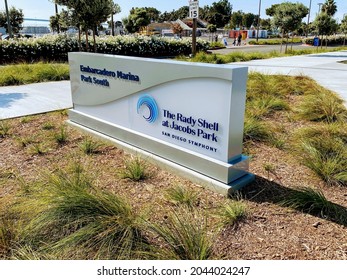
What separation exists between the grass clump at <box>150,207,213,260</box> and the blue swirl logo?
1.81 metres

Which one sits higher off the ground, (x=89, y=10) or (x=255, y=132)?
(x=89, y=10)

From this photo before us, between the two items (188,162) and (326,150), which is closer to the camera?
(188,162)

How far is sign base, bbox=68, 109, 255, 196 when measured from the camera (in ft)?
12.1

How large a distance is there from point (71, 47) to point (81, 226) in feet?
59.2

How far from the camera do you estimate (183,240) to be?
2598mm

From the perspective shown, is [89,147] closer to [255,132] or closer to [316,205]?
[255,132]

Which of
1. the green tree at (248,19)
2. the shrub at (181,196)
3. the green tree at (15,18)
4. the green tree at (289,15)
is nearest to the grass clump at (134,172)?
the shrub at (181,196)

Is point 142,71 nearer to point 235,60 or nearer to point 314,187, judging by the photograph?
point 314,187

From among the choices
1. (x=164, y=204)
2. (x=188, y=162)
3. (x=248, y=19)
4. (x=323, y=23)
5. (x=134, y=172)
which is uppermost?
(x=248, y=19)

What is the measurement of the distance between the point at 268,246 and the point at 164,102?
86.8 inches

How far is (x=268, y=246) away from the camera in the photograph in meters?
2.81

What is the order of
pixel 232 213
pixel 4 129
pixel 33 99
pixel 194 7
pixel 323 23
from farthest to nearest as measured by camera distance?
pixel 323 23, pixel 194 7, pixel 33 99, pixel 4 129, pixel 232 213

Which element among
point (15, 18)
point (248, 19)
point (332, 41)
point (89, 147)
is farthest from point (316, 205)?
point (248, 19)

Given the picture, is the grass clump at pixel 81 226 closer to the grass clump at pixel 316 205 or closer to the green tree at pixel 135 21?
the grass clump at pixel 316 205
